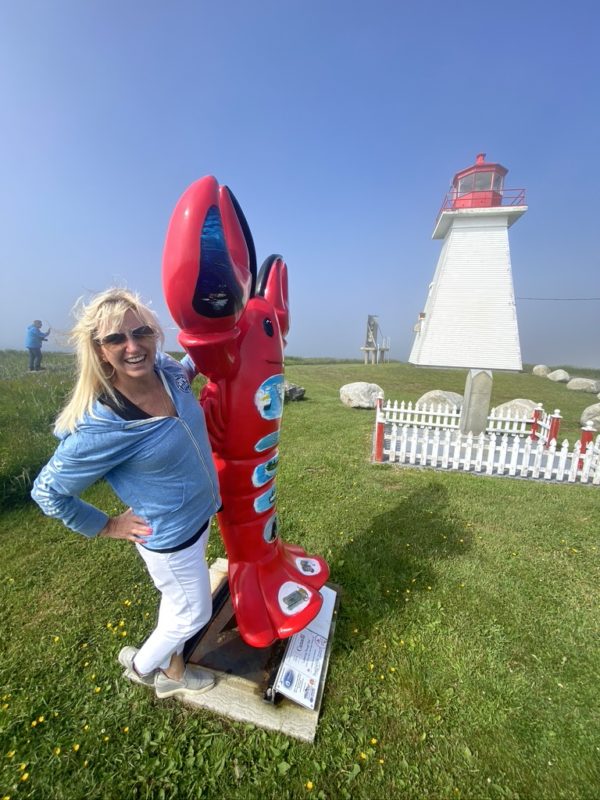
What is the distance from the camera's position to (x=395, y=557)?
3.56m

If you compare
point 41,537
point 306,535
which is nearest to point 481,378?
point 306,535

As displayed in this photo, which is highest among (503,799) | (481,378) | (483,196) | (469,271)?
(483,196)

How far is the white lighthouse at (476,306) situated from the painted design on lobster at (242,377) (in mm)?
5950

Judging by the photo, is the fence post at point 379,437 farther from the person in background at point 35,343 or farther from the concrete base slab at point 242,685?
the person in background at point 35,343

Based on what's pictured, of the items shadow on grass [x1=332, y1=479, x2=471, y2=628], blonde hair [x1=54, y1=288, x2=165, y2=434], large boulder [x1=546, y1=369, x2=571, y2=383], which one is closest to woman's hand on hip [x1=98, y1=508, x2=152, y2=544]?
blonde hair [x1=54, y1=288, x2=165, y2=434]

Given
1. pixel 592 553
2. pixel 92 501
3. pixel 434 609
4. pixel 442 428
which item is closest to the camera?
pixel 434 609

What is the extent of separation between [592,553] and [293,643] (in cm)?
338

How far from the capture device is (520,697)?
229cm

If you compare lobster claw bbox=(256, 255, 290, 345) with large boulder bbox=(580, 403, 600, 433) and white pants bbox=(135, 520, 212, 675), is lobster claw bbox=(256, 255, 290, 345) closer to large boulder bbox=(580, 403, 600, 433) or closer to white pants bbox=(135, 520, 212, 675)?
white pants bbox=(135, 520, 212, 675)

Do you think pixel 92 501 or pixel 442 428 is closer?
pixel 92 501

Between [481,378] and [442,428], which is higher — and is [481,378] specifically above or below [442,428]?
above

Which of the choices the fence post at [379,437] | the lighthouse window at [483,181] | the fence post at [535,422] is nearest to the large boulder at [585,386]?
the lighthouse window at [483,181]

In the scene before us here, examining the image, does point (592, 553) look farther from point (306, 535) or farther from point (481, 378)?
point (481, 378)

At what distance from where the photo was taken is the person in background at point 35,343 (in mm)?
10555
